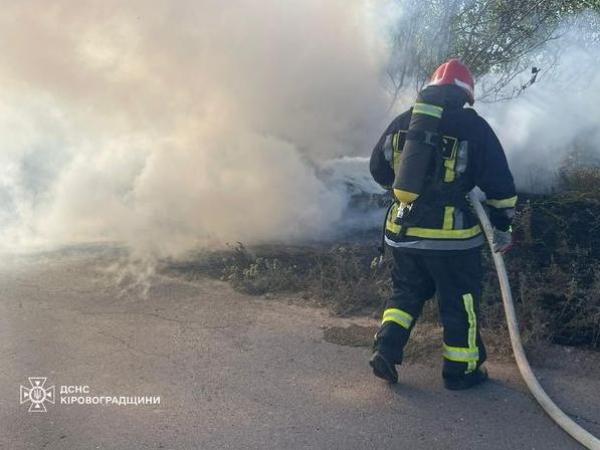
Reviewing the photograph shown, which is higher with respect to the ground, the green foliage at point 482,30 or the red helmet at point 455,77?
the green foliage at point 482,30

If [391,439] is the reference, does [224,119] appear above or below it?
above

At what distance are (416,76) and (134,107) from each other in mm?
3234

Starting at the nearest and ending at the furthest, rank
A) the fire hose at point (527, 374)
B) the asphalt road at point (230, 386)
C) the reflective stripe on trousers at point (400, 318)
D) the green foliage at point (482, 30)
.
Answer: the fire hose at point (527, 374) → the asphalt road at point (230, 386) → the reflective stripe on trousers at point (400, 318) → the green foliage at point (482, 30)

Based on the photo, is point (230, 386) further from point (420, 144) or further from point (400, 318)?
point (420, 144)

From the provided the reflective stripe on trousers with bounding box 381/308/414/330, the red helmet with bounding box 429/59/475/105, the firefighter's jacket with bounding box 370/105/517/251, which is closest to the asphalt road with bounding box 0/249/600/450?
the reflective stripe on trousers with bounding box 381/308/414/330

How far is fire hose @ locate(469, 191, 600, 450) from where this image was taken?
3.10m

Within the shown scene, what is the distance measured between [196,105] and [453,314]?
Result: 14.4ft

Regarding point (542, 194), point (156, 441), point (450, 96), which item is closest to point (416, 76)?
point (542, 194)

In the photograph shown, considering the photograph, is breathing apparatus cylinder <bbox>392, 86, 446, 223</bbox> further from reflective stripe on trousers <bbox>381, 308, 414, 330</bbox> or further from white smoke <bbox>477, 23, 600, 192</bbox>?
white smoke <bbox>477, 23, 600, 192</bbox>

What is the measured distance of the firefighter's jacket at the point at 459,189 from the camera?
11.8 feet

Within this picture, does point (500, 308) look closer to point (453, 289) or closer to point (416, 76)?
point (453, 289)

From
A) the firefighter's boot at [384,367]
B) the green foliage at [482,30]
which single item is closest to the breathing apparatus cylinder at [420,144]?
the firefighter's boot at [384,367]

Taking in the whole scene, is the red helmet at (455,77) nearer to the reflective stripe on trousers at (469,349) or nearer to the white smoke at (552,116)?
A: the reflective stripe on trousers at (469,349)

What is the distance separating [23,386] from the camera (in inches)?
149
